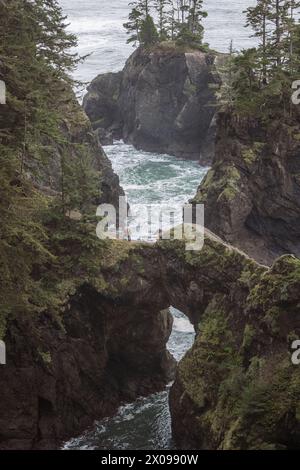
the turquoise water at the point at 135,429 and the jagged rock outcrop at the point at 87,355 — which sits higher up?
the jagged rock outcrop at the point at 87,355

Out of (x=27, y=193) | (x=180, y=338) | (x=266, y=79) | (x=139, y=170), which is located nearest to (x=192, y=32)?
(x=139, y=170)

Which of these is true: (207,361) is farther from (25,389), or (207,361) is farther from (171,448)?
(25,389)

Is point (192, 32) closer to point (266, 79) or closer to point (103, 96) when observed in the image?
point (103, 96)

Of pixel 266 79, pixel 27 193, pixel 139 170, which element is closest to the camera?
pixel 27 193

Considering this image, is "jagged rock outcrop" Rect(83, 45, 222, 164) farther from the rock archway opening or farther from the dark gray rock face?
the rock archway opening

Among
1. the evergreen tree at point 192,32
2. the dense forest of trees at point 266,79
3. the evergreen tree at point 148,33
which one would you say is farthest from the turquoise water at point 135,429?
the evergreen tree at point 148,33

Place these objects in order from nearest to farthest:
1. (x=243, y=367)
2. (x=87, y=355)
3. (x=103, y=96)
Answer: (x=243, y=367) < (x=87, y=355) < (x=103, y=96)

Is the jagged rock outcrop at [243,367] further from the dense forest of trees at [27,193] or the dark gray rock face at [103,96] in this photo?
the dark gray rock face at [103,96]

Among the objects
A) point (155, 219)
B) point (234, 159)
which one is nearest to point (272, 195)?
point (234, 159)
